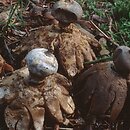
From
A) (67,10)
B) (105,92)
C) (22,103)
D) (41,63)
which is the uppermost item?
(67,10)

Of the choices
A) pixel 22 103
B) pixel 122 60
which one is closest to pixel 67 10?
pixel 122 60

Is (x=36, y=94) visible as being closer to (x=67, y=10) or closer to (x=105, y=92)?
(x=105, y=92)

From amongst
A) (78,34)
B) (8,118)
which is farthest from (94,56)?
(8,118)

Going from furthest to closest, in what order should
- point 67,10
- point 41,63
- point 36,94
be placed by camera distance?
point 67,10 → point 36,94 → point 41,63

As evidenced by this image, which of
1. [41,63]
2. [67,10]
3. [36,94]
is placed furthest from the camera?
[67,10]

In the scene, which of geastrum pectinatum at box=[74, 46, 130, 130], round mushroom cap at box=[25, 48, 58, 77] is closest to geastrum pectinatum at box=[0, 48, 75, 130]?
round mushroom cap at box=[25, 48, 58, 77]

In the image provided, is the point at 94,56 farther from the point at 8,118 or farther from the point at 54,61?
the point at 8,118

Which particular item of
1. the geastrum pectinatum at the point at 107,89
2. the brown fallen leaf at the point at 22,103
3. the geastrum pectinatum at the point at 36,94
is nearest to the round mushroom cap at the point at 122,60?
the geastrum pectinatum at the point at 107,89
